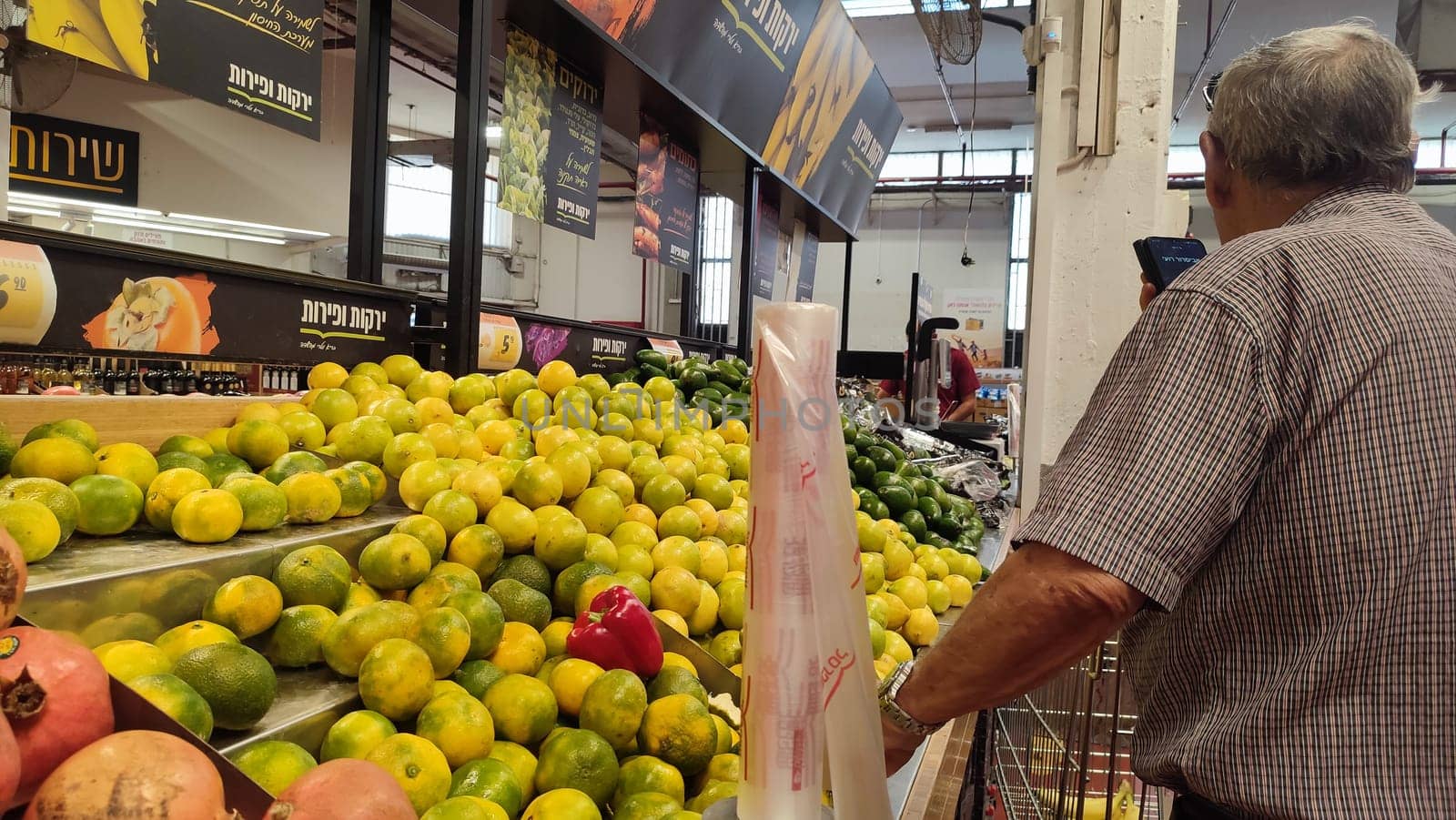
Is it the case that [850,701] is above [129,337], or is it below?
below

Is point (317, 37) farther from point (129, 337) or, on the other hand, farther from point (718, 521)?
point (718, 521)

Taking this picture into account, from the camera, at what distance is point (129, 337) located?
201 cm

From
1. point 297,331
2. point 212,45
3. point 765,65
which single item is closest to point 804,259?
point 765,65

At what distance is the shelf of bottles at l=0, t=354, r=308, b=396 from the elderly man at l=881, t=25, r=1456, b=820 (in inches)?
89.0

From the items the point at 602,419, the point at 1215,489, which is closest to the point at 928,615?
the point at 602,419

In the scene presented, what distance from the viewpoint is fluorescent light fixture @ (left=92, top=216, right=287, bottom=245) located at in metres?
9.25

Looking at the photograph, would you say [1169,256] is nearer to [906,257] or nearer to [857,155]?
[857,155]

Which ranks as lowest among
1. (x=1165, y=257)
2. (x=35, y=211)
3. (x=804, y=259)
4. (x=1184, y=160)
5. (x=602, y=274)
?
(x=1165, y=257)

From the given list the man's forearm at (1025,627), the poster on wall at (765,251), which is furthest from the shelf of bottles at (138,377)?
the poster on wall at (765,251)

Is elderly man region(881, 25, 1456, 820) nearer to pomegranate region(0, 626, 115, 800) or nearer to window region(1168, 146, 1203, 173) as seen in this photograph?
pomegranate region(0, 626, 115, 800)

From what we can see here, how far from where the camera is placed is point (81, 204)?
8.40 metres

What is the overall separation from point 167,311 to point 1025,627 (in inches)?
80.8

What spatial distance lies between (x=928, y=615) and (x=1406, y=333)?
1611 millimetres

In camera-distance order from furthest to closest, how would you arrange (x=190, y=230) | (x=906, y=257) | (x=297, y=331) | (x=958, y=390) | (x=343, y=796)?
1. (x=906, y=257)
2. (x=190, y=230)
3. (x=958, y=390)
4. (x=297, y=331)
5. (x=343, y=796)
